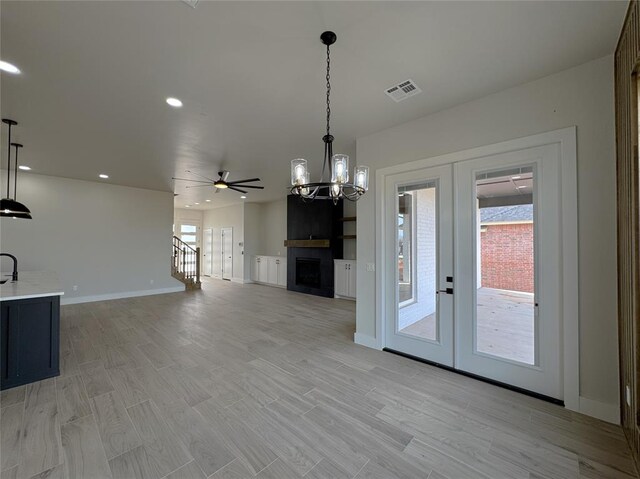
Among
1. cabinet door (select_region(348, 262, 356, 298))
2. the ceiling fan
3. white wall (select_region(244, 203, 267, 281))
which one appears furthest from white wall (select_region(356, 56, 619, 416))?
white wall (select_region(244, 203, 267, 281))

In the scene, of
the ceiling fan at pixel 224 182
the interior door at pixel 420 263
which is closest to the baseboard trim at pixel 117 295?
the ceiling fan at pixel 224 182

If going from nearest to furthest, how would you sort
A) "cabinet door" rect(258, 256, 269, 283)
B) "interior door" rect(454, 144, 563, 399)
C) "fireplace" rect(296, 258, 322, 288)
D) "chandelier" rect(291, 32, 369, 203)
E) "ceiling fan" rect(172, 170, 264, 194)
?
"chandelier" rect(291, 32, 369, 203) → "interior door" rect(454, 144, 563, 399) → "ceiling fan" rect(172, 170, 264, 194) → "fireplace" rect(296, 258, 322, 288) → "cabinet door" rect(258, 256, 269, 283)

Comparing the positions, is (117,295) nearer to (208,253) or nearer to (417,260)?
(208,253)

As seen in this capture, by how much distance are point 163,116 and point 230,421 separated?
11.3 ft

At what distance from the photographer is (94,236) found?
6719mm

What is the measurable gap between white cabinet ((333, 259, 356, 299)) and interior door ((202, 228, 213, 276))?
679cm

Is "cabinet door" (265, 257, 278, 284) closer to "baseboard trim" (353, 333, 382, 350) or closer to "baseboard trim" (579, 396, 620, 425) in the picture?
"baseboard trim" (353, 333, 382, 350)

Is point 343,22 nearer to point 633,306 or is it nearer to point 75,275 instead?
point 633,306

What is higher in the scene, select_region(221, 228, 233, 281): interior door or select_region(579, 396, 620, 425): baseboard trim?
select_region(221, 228, 233, 281): interior door

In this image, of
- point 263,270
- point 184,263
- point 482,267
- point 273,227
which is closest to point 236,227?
point 273,227

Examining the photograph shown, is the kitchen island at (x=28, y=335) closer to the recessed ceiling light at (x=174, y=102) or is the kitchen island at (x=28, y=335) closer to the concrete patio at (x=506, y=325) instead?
the recessed ceiling light at (x=174, y=102)

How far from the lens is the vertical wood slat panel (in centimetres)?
A: 175

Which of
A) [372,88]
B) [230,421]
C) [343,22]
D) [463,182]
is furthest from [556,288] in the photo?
[230,421]

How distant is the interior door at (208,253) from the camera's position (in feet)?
38.8
